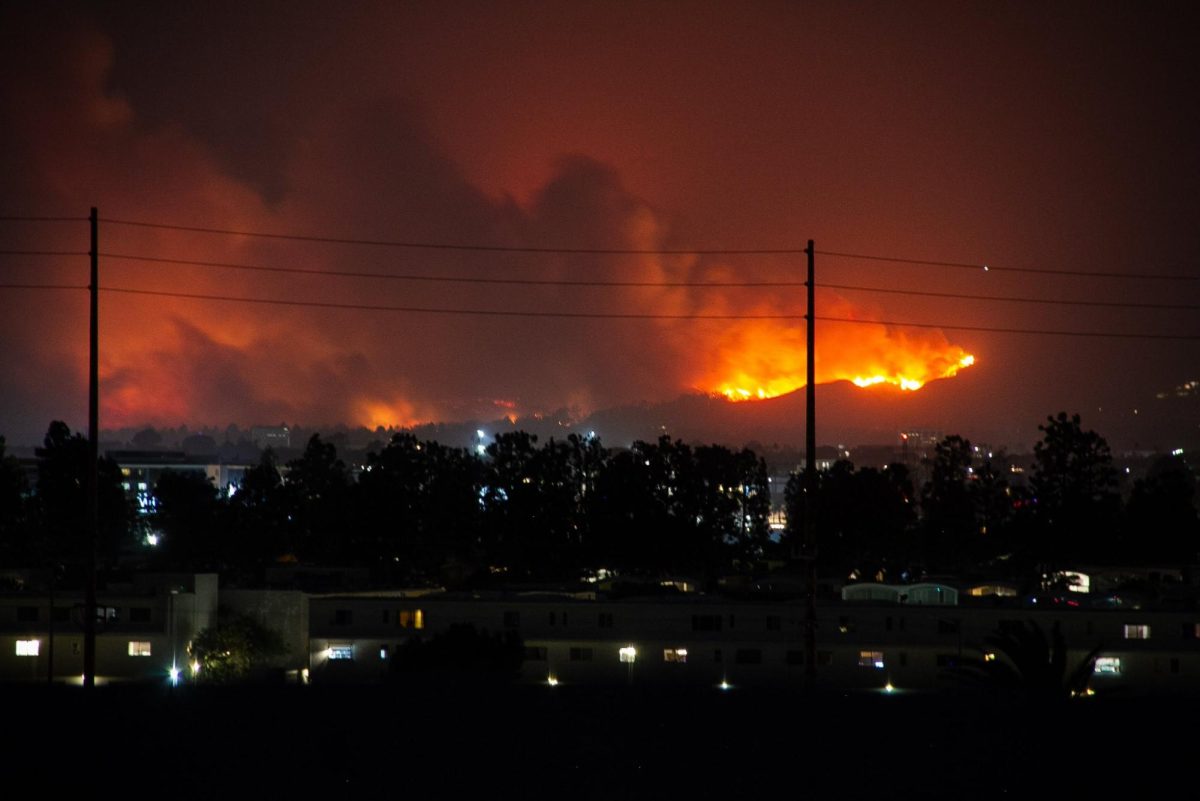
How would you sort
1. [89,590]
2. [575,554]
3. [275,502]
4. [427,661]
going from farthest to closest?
[275,502] → [575,554] → [427,661] → [89,590]

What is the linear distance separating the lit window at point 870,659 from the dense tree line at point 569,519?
22207mm

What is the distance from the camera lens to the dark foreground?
254 inches

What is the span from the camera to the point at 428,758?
657 cm

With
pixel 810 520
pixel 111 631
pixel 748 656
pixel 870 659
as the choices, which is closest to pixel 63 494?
pixel 111 631

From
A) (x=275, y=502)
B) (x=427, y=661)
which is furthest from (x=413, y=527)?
(x=427, y=661)

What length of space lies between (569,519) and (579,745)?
49.1 m

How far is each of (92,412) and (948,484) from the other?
5019 cm

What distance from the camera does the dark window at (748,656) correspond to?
2722cm

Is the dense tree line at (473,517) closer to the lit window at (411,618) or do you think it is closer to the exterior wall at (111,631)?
the lit window at (411,618)

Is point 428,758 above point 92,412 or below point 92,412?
below

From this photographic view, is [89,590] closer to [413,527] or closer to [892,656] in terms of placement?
[892,656]

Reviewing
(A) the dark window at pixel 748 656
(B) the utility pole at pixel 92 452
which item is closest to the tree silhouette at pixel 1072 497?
(A) the dark window at pixel 748 656

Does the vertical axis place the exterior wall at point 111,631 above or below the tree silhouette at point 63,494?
below

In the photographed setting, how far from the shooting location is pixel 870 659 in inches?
1062
